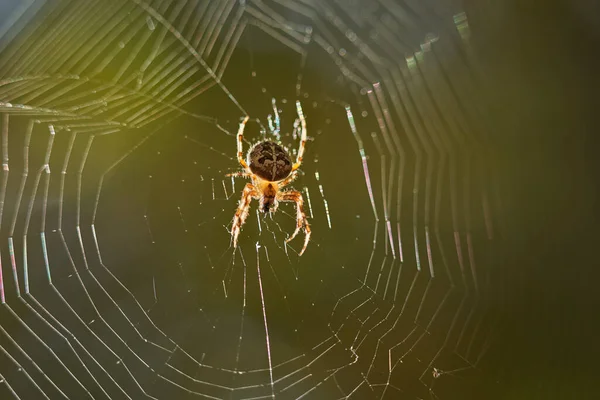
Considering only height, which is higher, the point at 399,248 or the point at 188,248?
the point at 188,248

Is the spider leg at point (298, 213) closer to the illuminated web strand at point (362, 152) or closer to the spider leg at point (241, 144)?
the spider leg at point (241, 144)

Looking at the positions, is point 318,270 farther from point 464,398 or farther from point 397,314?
point 464,398

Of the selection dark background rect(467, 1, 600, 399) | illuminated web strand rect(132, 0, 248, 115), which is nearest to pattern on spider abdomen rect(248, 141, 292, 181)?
illuminated web strand rect(132, 0, 248, 115)

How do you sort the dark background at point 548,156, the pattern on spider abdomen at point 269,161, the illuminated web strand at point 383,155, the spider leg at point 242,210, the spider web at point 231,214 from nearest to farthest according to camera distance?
the spider web at point 231,214 < the spider leg at point 242,210 < the pattern on spider abdomen at point 269,161 < the illuminated web strand at point 383,155 < the dark background at point 548,156

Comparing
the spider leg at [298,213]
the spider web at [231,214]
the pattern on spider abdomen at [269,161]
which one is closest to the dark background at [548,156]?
the spider web at [231,214]

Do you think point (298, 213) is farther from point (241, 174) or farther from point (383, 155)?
point (383, 155)

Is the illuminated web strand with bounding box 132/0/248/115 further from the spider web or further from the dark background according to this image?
the dark background

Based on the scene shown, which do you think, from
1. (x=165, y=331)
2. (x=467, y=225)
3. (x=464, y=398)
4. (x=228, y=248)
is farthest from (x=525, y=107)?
(x=165, y=331)
